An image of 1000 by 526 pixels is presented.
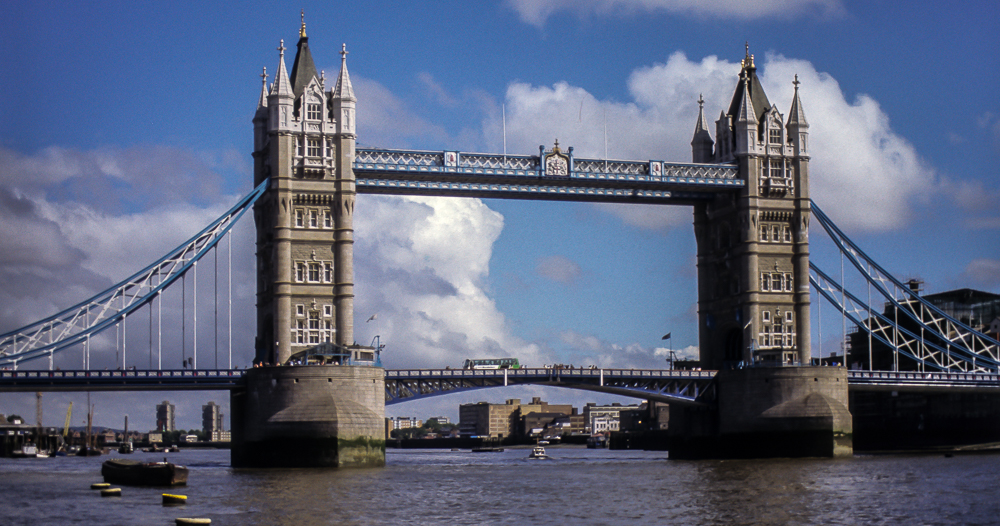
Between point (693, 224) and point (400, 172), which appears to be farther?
point (693, 224)

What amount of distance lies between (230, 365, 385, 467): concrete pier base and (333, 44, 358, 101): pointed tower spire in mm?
19234

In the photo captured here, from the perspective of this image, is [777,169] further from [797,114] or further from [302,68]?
[302,68]

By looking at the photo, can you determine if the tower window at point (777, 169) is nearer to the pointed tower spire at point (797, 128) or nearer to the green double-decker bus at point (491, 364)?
the pointed tower spire at point (797, 128)

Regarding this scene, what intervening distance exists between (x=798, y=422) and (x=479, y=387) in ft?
73.7

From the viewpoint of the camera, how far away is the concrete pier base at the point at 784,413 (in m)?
91.4

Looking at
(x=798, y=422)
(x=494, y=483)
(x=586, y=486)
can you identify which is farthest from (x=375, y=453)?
(x=798, y=422)

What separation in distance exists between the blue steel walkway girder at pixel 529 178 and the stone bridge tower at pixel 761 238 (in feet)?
7.72

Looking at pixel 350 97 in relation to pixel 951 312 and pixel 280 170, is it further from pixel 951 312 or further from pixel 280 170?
pixel 951 312

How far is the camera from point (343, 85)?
89.2m

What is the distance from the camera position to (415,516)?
52.2m

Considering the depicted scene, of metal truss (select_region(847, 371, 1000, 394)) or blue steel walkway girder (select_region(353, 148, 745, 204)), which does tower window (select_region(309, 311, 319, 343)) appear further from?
metal truss (select_region(847, 371, 1000, 394))

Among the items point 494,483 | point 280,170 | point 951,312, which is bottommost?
point 494,483

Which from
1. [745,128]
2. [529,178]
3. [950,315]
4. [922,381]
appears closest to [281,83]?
[529,178]

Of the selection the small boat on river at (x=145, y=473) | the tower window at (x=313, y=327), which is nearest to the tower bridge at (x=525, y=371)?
the tower window at (x=313, y=327)
